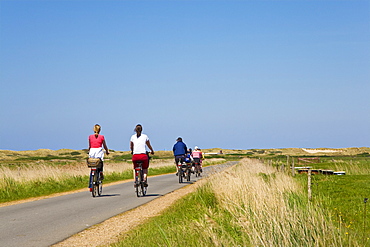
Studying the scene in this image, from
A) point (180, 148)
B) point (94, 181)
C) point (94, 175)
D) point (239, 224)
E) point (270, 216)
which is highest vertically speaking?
point (180, 148)

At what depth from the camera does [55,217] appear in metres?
12.0

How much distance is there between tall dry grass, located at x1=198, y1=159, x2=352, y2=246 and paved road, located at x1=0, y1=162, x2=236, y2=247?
9.58 feet

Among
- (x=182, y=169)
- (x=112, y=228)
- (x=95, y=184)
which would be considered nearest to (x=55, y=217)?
(x=112, y=228)

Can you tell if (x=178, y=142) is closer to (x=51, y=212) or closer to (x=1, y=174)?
(x=1, y=174)

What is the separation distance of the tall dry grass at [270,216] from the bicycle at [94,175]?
13.3 feet

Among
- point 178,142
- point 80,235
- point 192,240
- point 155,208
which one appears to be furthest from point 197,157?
point 192,240

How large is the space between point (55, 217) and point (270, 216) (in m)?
6.45

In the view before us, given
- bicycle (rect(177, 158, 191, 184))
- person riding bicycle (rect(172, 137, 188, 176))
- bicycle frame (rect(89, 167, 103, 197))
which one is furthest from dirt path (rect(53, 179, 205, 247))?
bicycle (rect(177, 158, 191, 184))

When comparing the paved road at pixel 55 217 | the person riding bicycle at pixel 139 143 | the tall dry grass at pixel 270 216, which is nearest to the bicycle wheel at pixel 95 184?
the paved road at pixel 55 217

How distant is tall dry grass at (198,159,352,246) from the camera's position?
22.0ft

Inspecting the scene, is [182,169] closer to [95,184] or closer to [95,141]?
[95,184]

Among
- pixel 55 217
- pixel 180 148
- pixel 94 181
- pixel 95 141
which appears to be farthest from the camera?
pixel 180 148

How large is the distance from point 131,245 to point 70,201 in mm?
8664

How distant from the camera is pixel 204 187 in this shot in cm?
1534
